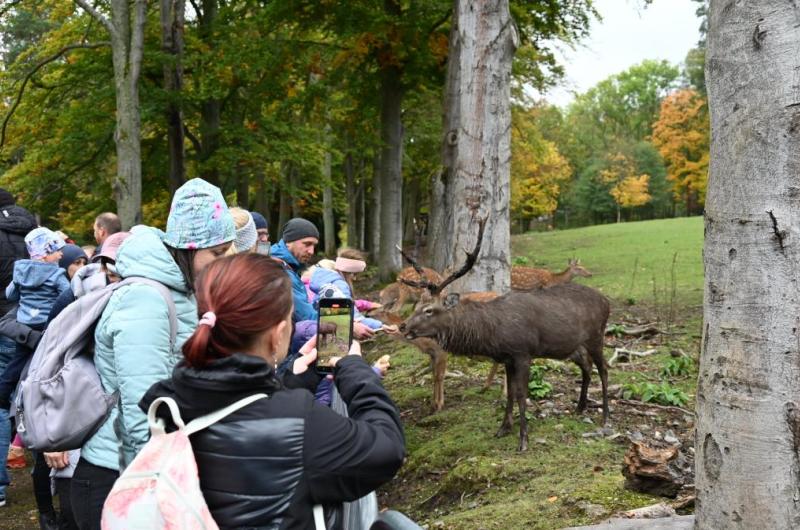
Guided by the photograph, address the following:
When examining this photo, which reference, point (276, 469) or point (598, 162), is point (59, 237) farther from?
point (598, 162)

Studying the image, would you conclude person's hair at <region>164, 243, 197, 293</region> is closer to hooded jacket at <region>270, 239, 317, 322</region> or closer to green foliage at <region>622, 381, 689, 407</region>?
hooded jacket at <region>270, 239, 317, 322</region>

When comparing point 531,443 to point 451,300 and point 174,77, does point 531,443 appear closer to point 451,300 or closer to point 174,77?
point 451,300

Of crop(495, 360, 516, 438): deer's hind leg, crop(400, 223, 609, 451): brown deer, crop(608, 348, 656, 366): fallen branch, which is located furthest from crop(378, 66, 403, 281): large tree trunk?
crop(495, 360, 516, 438): deer's hind leg

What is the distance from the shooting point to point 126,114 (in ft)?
45.5

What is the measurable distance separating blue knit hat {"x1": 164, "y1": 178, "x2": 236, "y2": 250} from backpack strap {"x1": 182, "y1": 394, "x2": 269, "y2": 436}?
1261 millimetres

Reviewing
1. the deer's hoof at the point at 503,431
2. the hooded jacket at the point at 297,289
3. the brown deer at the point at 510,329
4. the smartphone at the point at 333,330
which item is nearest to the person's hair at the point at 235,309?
the smartphone at the point at 333,330

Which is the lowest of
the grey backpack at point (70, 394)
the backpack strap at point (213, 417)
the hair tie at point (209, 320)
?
the grey backpack at point (70, 394)

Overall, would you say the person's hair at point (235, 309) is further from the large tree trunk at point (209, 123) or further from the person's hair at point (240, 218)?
the large tree trunk at point (209, 123)

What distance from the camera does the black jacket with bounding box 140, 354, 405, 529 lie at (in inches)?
88.5

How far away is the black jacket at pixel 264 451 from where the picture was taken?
7.38 ft

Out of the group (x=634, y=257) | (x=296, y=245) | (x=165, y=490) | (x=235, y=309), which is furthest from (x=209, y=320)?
(x=634, y=257)

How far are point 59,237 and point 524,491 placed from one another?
15.5 ft

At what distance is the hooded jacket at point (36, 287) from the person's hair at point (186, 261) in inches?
155

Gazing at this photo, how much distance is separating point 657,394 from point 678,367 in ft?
4.39
